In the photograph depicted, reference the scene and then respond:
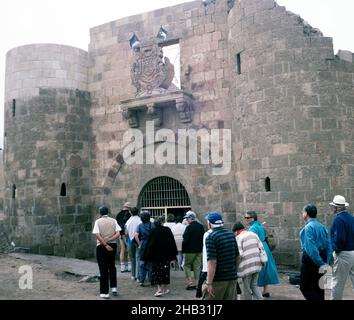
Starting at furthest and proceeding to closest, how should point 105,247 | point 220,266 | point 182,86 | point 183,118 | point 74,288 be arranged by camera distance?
1. point 182,86
2. point 183,118
3. point 74,288
4. point 105,247
5. point 220,266

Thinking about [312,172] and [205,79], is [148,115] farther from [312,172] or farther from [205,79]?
[312,172]

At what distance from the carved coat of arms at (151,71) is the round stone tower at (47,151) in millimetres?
2528

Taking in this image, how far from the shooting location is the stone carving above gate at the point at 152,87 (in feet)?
35.8

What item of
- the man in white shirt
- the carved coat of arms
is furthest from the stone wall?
the man in white shirt

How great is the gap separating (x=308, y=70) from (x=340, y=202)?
4183 millimetres

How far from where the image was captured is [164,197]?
11477mm

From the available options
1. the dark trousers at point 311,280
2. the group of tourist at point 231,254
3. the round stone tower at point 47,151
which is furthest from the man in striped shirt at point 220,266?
the round stone tower at point 47,151

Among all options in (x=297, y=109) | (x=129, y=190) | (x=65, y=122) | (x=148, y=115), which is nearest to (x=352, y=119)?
(x=297, y=109)

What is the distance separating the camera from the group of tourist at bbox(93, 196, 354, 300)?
4.61 meters

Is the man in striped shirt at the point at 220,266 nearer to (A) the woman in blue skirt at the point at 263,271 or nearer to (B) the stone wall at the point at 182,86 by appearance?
(A) the woman in blue skirt at the point at 263,271

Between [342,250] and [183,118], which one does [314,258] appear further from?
[183,118]

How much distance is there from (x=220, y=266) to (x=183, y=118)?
681cm

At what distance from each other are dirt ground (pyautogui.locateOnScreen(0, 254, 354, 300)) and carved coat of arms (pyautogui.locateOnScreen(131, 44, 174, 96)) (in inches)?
210

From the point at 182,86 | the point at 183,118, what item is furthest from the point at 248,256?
the point at 182,86
